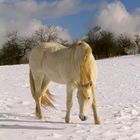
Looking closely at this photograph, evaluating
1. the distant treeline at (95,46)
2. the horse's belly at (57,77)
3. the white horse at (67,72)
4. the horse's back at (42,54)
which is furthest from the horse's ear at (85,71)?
the distant treeline at (95,46)

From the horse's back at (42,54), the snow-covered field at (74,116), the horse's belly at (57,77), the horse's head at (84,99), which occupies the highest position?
the horse's back at (42,54)

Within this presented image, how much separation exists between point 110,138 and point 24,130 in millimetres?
1587

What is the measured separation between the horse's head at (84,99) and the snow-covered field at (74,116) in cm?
28

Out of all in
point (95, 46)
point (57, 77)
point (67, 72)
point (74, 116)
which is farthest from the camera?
point (95, 46)

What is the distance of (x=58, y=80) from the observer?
720cm

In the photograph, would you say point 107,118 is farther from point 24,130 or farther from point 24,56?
point 24,56

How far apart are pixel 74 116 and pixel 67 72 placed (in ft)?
3.69

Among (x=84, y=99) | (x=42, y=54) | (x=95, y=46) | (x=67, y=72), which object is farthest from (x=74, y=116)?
(x=95, y=46)

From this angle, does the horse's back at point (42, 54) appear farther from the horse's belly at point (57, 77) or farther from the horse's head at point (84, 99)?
the horse's head at point (84, 99)

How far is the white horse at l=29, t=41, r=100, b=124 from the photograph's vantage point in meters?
6.04

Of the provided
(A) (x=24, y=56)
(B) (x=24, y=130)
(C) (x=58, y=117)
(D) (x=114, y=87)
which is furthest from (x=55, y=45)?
(A) (x=24, y=56)

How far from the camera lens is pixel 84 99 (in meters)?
5.97

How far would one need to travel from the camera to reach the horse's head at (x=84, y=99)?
5918 mm

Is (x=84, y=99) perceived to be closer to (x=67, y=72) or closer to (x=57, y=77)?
(x=67, y=72)
